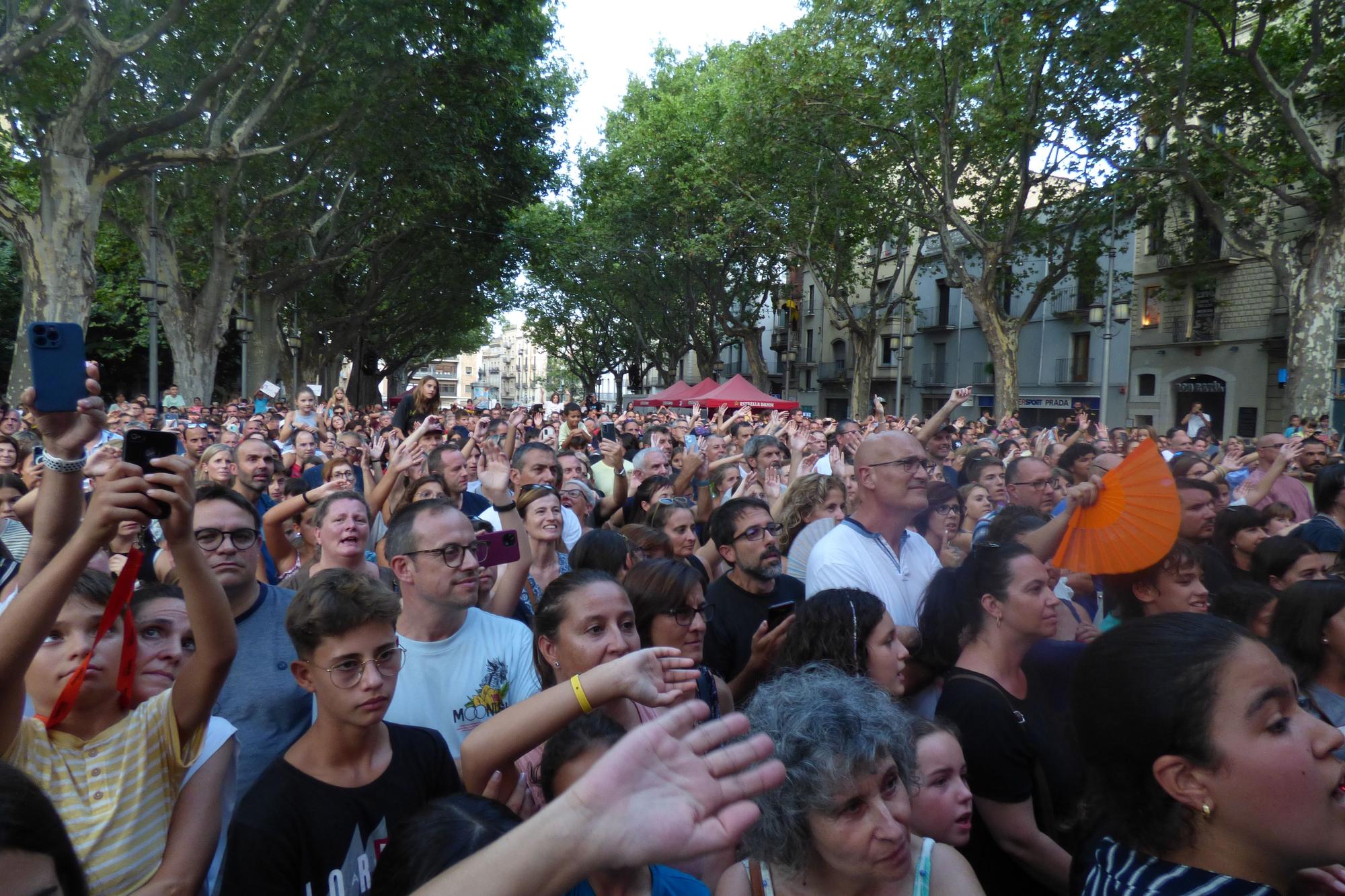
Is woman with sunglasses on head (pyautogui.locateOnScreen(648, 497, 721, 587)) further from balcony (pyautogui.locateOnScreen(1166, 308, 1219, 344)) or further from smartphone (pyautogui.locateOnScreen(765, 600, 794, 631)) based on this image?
balcony (pyautogui.locateOnScreen(1166, 308, 1219, 344))

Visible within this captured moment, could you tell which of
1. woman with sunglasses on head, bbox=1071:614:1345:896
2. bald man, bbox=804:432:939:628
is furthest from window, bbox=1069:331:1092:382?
woman with sunglasses on head, bbox=1071:614:1345:896

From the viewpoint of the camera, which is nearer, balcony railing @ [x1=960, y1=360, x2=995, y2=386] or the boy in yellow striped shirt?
the boy in yellow striped shirt

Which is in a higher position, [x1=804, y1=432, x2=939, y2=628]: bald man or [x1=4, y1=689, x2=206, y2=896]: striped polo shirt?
[x1=804, y1=432, x2=939, y2=628]: bald man

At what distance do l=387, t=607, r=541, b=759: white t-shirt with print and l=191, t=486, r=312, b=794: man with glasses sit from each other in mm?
334

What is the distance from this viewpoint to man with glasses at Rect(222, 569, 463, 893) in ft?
6.73

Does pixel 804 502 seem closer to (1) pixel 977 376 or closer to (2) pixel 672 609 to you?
(2) pixel 672 609

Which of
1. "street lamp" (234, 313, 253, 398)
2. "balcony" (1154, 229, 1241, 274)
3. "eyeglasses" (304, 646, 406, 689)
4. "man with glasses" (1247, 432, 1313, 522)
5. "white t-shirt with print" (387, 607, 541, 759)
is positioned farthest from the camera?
"balcony" (1154, 229, 1241, 274)

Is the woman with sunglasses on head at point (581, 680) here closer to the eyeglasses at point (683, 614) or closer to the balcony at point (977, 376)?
the eyeglasses at point (683, 614)

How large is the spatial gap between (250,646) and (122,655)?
41.8 inches

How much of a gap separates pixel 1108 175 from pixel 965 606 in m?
19.4

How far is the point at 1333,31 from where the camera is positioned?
14617 millimetres

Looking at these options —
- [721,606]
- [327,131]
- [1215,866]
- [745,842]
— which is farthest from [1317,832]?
[327,131]

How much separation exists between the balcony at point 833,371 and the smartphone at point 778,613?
42.8 meters

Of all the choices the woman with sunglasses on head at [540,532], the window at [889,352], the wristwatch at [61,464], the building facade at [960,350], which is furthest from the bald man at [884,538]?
the window at [889,352]
